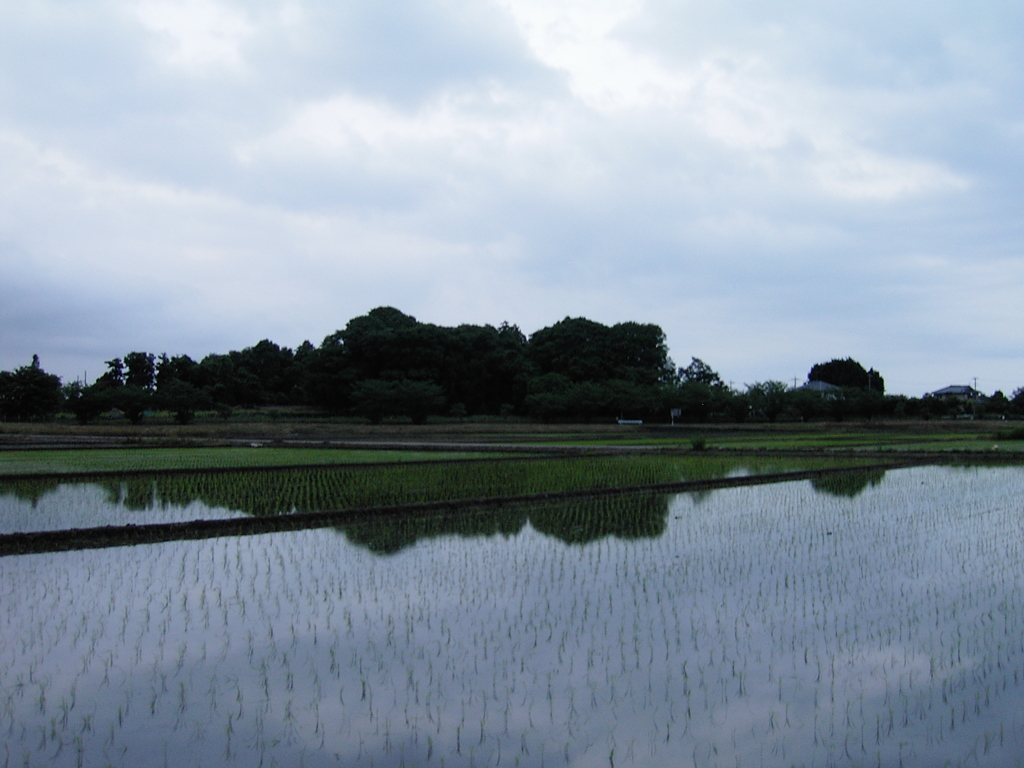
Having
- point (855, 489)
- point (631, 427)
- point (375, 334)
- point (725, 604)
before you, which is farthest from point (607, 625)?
point (375, 334)

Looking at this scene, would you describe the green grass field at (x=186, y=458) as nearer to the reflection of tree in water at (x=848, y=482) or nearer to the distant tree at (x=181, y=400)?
the reflection of tree in water at (x=848, y=482)

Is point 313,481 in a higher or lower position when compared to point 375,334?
lower

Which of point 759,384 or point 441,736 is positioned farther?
point 759,384

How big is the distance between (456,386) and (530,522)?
4895 centimetres

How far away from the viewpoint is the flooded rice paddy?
4305 millimetres

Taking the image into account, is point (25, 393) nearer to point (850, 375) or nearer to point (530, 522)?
point (530, 522)

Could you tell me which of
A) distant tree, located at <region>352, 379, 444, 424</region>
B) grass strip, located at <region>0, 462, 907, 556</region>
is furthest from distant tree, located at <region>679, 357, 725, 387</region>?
grass strip, located at <region>0, 462, 907, 556</region>

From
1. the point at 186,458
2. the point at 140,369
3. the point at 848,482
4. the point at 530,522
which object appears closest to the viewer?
the point at 530,522

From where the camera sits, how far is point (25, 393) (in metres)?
52.3

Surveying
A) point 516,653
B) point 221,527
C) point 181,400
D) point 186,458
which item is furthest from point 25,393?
point 516,653

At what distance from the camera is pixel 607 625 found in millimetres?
6297

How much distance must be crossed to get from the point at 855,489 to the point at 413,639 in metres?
12.8

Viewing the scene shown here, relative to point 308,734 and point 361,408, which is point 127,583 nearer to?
point 308,734

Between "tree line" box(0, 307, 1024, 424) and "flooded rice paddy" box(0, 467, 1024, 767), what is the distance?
41.8 m
